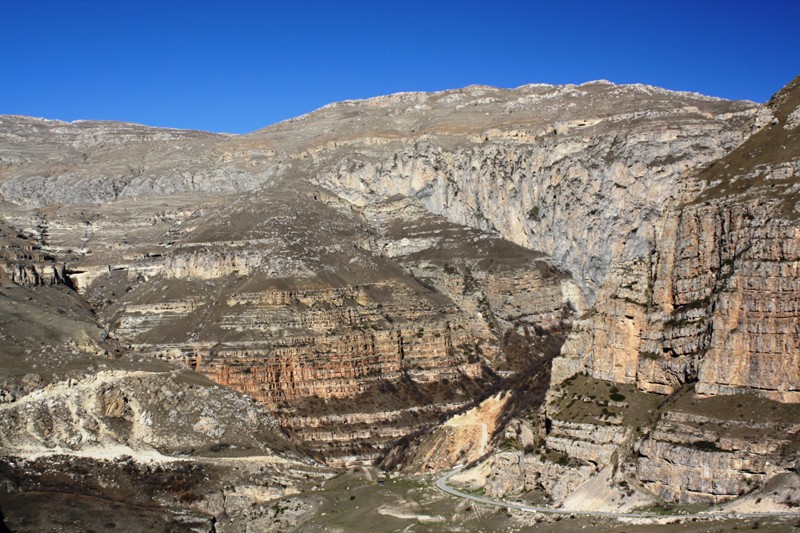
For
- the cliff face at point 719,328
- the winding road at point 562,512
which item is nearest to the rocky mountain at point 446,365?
the cliff face at point 719,328

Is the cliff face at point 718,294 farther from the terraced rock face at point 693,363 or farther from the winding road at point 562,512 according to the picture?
the winding road at point 562,512

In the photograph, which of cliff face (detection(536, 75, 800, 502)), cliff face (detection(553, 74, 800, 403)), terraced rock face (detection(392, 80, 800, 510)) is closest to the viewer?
cliff face (detection(536, 75, 800, 502))

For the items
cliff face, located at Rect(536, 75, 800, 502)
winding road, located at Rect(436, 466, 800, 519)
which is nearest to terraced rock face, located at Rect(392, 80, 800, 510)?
cliff face, located at Rect(536, 75, 800, 502)

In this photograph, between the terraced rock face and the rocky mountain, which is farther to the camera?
the rocky mountain

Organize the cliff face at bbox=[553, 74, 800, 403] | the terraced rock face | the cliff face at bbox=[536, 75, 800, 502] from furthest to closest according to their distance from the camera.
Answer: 1. the cliff face at bbox=[553, 74, 800, 403]
2. the terraced rock face
3. the cliff face at bbox=[536, 75, 800, 502]

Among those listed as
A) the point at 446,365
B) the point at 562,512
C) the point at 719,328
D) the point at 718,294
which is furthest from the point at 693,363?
the point at 446,365

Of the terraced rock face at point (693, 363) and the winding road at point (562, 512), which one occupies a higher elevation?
the terraced rock face at point (693, 363)

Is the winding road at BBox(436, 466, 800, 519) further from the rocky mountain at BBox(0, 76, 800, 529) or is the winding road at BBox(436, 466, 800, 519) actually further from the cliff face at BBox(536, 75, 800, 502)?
the cliff face at BBox(536, 75, 800, 502)

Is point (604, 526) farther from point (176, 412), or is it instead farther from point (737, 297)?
point (176, 412)

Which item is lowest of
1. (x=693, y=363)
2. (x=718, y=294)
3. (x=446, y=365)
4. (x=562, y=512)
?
(x=562, y=512)

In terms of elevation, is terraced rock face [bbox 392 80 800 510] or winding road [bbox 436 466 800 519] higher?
terraced rock face [bbox 392 80 800 510]

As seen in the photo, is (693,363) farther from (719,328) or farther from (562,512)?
(562,512)
